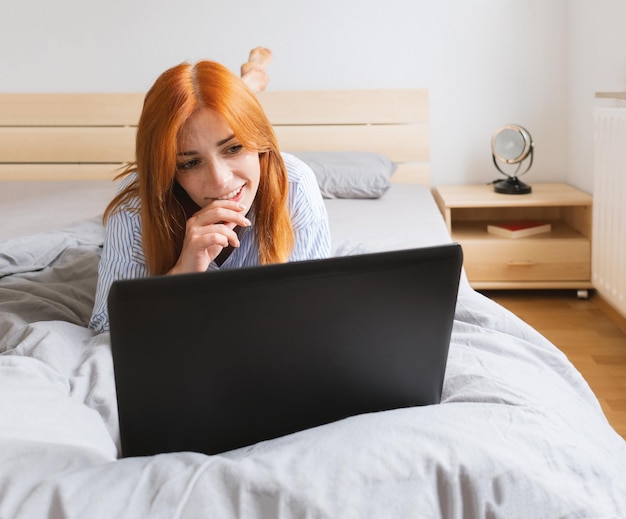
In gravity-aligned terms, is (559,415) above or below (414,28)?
below

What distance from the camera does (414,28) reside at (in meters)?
3.50

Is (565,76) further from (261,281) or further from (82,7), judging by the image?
(261,281)

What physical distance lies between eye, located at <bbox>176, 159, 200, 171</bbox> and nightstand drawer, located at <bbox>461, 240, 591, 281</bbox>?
2.09 m

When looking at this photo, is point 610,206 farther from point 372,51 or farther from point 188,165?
point 188,165

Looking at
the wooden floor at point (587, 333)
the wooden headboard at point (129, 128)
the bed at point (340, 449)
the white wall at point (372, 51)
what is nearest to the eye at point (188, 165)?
the bed at point (340, 449)

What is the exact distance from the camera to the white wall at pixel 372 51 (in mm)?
3455

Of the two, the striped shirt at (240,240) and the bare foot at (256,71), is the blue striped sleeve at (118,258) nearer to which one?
the striped shirt at (240,240)

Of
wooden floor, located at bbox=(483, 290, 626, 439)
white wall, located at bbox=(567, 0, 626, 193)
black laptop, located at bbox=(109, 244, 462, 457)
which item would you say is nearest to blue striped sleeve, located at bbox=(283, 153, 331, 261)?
black laptop, located at bbox=(109, 244, 462, 457)

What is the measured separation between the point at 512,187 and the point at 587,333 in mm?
Result: 768

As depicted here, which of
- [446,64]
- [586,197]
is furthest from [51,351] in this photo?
[446,64]

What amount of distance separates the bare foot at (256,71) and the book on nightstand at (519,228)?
1.14 meters

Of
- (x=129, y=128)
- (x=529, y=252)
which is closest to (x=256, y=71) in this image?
(x=129, y=128)

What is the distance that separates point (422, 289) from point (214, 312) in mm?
214

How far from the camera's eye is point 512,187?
3268mm
